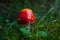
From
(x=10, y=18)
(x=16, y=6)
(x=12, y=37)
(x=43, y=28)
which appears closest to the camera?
(x=12, y=37)

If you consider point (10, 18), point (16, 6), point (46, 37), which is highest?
point (16, 6)

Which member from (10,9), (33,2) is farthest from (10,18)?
(33,2)

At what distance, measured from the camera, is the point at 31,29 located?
1851 millimetres

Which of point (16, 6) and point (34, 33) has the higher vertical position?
point (16, 6)

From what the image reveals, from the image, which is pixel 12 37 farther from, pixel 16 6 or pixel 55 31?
pixel 16 6

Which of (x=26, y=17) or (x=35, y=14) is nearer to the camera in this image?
(x=26, y=17)

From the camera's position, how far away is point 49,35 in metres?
1.83

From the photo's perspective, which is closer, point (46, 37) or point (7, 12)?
point (46, 37)

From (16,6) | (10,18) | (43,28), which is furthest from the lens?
(16,6)

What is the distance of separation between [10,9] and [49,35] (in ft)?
1.98

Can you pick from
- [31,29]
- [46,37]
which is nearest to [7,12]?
[31,29]

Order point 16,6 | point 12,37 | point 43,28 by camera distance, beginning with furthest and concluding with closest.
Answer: point 16,6 < point 43,28 < point 12,37

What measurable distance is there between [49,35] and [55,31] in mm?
125

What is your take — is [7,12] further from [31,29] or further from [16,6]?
[31,29]
